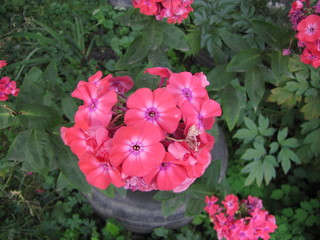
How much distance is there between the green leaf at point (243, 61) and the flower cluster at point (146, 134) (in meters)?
0.53

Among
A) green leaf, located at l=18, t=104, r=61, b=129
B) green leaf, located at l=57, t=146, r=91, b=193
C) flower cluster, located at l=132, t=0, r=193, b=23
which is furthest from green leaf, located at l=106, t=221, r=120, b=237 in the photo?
flower cluster, located at l=132, t=0, r=193, b=23

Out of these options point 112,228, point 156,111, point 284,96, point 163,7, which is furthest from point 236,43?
point 112,228

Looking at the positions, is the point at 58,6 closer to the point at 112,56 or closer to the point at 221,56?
the point at 112,56

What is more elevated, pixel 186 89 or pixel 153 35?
pixel 186 89

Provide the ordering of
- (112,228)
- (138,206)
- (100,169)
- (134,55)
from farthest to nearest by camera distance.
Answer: (112,228) < (138,206) < (134,55) < (100,169)

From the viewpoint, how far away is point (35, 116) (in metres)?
1.06

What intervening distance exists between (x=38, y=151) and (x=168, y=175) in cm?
55

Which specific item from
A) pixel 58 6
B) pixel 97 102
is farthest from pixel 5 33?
pixel 97 102

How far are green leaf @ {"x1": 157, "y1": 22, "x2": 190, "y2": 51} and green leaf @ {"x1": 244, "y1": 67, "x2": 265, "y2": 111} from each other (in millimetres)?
290

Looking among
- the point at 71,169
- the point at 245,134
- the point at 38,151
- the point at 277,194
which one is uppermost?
the point at 38,151

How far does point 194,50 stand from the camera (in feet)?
6.86

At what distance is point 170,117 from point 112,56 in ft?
6.35

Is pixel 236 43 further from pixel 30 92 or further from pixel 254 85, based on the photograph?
pixel 30 92

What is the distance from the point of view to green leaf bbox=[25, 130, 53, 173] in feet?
3.57
